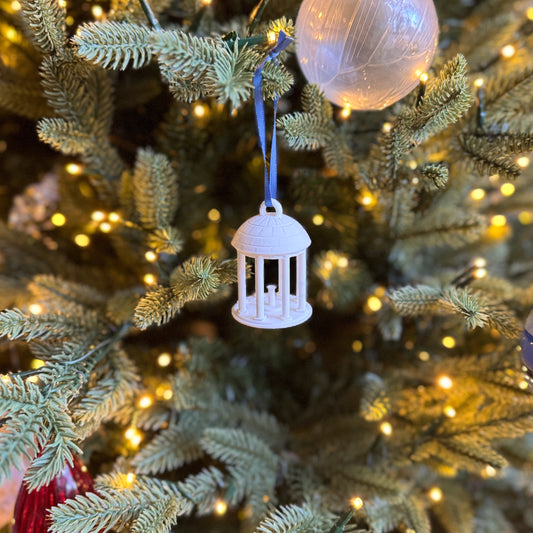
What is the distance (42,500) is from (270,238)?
0.36 m

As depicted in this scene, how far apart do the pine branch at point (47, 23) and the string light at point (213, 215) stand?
1.06ft

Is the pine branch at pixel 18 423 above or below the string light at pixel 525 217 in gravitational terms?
above

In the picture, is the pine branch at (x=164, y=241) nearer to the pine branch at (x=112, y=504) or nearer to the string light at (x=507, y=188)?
the pine branch at (x=112, y=504)

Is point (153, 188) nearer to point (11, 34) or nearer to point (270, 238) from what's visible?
point (270, 238)

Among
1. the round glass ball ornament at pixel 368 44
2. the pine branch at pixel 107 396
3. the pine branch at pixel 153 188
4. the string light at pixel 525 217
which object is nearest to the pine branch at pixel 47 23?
the pine branch at pixel 153 188

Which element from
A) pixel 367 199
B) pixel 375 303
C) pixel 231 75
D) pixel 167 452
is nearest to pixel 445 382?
pixel 375 303

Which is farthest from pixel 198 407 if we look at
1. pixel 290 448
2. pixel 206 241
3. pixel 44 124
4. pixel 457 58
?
pixel 457 58

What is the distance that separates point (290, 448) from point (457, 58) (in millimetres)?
566

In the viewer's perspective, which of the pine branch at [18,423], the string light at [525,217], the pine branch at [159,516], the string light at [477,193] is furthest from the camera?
the string light at [525,217]

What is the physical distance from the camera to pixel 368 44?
1.52ft

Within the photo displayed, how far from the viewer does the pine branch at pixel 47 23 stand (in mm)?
453

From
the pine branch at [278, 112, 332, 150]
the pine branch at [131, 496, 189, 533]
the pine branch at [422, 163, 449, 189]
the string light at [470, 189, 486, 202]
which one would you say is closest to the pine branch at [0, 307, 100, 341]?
the pine branch at [131, 496, 189, 533]

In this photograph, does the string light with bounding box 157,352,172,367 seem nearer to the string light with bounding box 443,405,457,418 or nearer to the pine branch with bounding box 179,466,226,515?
the pine branch with bounding box 179,466,226,515

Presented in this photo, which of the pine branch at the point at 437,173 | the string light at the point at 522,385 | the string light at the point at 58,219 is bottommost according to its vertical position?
the string light at the point at 522,385
